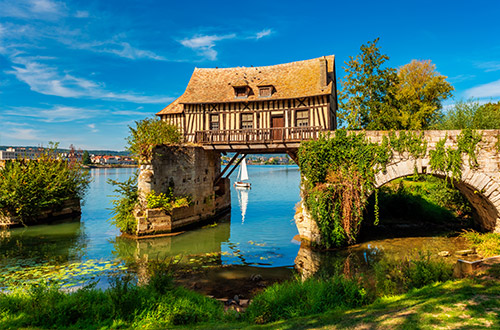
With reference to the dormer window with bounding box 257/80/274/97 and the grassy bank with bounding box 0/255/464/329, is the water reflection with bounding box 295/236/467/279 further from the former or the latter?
the dormer window with bounding box 257/80/274/97

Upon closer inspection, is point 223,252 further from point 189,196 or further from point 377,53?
point 377,53

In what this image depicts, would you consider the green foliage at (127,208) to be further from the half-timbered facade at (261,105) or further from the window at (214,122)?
the window at (214,122)

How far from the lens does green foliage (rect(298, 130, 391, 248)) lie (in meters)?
11.4

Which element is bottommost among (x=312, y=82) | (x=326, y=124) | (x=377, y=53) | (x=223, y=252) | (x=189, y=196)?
(x=223, y=252)

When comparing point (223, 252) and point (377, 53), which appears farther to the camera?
point (377, 53)

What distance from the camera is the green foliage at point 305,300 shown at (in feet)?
18.5

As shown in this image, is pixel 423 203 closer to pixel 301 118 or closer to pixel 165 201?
pixel 301 118

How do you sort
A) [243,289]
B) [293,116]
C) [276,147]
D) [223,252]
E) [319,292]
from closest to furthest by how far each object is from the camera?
[319,292] < [243,289] < [223,252] < [276,147] < [293,116]

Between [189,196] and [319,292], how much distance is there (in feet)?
37.2

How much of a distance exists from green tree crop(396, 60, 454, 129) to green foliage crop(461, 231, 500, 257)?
1319 cm

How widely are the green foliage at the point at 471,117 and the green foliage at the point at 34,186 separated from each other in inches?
996

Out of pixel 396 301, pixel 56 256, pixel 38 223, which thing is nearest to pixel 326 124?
pixel 396 301

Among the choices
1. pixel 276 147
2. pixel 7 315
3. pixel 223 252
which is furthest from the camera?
pixel 276 147

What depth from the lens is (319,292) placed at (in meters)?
5.98
